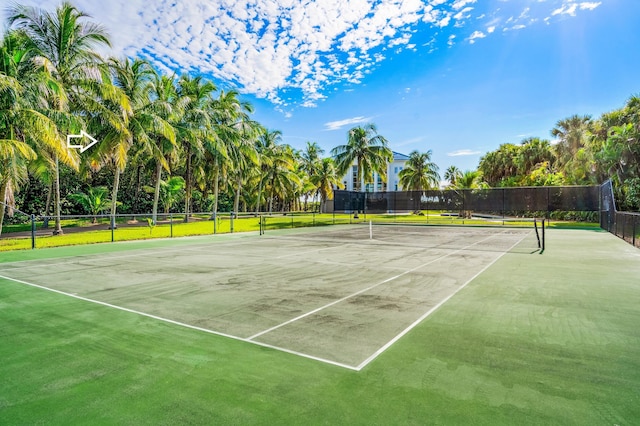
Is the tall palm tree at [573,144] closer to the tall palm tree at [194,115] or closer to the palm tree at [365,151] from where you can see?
the palm tree at [365,151]

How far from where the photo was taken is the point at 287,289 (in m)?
A: 6.61

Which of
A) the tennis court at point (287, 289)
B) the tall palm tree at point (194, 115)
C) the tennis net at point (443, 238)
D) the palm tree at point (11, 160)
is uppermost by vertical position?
the tall palm tree at point (194, 115)

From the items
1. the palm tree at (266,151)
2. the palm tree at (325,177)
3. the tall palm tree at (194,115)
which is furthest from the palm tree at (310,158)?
the tall palm tree at (194,115)

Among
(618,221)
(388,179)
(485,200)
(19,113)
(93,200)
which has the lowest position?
(618,221)

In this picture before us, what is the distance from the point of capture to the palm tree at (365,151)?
3659 centimetres

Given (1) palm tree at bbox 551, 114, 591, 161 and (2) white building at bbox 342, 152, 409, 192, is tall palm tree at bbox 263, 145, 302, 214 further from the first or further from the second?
(2) white building at bbox 342, 152, 409, 192

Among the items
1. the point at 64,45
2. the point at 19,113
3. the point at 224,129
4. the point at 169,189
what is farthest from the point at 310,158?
the point at 19,113

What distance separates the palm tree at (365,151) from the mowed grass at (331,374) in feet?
105

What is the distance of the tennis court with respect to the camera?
14.1 ft

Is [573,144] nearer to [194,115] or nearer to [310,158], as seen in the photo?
[310,158]

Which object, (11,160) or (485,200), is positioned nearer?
(11,160)

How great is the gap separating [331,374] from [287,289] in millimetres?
3458

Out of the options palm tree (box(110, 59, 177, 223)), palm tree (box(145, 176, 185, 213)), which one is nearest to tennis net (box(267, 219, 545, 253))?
palm tree (box(110, 59, 177, 223))

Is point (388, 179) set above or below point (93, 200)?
above
